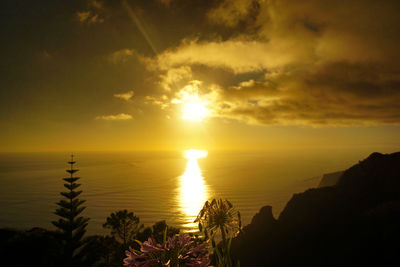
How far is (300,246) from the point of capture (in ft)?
150

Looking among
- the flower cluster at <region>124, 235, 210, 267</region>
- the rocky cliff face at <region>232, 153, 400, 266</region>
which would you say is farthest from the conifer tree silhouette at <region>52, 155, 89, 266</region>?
the flower cluster at <region>124, 235, 210, 267</region>

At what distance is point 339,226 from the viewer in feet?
147

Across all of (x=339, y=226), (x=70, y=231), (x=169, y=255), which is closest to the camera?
(x=169, y=255)

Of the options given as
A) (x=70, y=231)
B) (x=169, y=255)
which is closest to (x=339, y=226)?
(x=70, y=231)

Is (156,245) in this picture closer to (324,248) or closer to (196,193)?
(324,248)

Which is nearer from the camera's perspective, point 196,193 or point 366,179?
point 366,179

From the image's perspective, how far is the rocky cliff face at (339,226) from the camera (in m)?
37.5

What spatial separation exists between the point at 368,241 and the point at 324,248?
24.4ft

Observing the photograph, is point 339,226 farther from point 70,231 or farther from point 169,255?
point 169,255

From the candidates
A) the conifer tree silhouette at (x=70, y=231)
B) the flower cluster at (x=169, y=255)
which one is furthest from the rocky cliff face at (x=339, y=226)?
the flower cluster at (x=169, y=255)

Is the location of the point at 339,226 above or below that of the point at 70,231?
below

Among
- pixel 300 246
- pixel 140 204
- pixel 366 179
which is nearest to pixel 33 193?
pixel 140 204

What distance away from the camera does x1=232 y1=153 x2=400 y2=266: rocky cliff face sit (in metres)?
37.5

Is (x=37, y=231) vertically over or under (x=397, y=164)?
under
